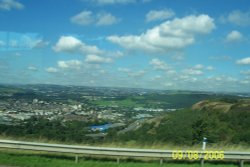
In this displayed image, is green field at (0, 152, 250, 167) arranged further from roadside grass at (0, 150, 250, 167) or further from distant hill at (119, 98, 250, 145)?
distant hill at (119, 98, 250, 145)

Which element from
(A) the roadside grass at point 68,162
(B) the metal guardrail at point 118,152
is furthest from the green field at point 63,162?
(B) the metal guardrail at point 118,152

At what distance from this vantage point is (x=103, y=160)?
12203 mm

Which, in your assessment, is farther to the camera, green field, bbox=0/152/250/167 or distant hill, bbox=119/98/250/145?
distant hill, bbox=119/98/250/145

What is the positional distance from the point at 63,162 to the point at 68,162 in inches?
5.7

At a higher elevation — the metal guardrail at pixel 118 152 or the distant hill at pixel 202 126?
the metal guardrail at pixel 118 152

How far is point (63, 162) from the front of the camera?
1177 centimetres

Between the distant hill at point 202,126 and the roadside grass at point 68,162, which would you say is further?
the distant hill at point 202,126

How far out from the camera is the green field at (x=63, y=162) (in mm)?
11516

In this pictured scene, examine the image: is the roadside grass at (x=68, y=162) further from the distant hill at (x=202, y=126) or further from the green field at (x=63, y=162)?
the distant hill at (x=202, y=126)

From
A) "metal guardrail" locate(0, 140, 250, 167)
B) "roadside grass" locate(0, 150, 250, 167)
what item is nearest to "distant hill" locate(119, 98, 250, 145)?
"roadside grass" locate(0, 150, 250, 167)

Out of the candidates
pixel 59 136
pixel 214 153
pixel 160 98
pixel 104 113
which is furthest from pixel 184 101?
pixel 214 153

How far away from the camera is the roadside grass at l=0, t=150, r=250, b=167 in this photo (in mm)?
11523

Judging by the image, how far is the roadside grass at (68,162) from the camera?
11523 mm

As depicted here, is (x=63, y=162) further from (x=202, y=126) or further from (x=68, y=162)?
(x=202, y=126)
